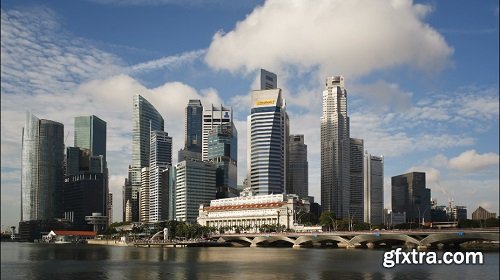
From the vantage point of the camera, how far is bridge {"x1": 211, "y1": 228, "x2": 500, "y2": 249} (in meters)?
131

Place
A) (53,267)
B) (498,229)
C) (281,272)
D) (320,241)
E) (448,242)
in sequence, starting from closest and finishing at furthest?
Answer: (281,272) < (53,267) < (498,229) < (448,242) < (320,241)

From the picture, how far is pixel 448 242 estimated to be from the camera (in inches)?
5886

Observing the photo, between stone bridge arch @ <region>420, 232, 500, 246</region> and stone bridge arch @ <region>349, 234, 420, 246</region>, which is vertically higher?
stone bridge arch @ <region>420, 232, 500, 246</region>

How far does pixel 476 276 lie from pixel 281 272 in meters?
25.1

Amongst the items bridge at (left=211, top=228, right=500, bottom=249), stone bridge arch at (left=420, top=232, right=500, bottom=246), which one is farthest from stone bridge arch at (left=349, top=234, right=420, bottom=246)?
stone bridge arch at (left=420, top=232, right=500, bottom=246)

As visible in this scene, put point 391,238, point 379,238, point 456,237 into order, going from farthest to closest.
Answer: point 379,238 → point 391,238 → point 456,237

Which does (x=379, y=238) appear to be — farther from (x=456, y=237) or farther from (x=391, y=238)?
(x=456, y=237)

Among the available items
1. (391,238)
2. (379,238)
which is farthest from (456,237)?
(379,238)

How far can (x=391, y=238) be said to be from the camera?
157 m

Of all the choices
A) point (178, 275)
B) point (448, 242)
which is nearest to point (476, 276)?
point (178, 275)

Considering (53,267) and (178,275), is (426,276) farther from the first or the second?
(53,267)

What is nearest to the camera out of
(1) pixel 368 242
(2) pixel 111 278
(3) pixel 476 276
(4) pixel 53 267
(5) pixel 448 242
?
(3) pixel 476 276

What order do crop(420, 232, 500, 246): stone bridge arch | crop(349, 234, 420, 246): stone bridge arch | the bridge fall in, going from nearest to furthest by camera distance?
crop(420, 232, 500, 246): stone bridge arch → the bridge → crop(349, 234, 420, 246): stone bridge arch

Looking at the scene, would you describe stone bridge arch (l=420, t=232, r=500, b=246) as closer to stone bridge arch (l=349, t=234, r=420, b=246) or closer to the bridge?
the bridge
